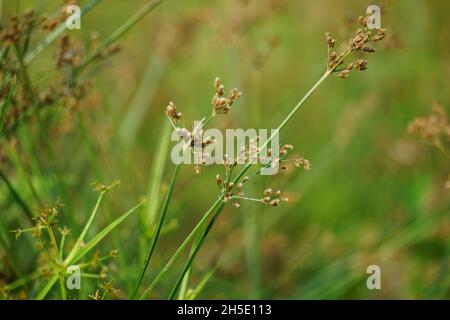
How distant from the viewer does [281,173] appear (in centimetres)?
213

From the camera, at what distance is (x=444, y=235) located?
7.08 feet

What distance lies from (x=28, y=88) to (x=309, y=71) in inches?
102

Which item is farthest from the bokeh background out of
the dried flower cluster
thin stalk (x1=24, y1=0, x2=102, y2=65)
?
the dried flower cluster

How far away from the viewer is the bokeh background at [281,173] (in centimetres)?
171

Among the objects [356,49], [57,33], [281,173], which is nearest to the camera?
[356,49]

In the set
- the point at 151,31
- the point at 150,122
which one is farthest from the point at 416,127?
the point at 150,122

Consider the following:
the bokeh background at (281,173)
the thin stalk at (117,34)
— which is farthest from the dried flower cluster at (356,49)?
the thin stalk at (117,34)

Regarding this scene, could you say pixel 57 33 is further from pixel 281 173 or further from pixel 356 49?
pixel 281 173

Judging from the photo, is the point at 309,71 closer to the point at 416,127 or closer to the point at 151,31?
the point at 151,31

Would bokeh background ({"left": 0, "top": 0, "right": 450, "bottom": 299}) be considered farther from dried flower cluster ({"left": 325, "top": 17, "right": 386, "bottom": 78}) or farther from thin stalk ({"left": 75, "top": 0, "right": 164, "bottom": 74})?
dried flower cluster ({"left": 325, "top": 17, "right": 386, "bottom": 78})

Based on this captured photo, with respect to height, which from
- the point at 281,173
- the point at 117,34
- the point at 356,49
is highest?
the point at 117,34

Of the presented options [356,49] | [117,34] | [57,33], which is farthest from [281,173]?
[356,49]

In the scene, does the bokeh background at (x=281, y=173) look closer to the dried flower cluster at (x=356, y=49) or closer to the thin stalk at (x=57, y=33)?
the thin stalk at (x=57, y=33)
